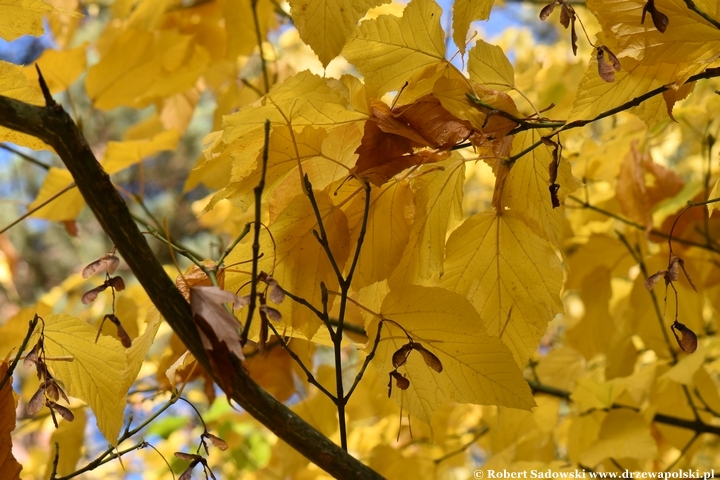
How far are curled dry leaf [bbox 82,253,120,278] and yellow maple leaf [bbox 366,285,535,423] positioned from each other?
164 millimetres

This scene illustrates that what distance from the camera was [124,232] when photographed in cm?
30

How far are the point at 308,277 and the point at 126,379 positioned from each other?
123mm

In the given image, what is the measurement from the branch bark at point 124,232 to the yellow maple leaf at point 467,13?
225 millimetres

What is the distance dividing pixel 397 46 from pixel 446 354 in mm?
198

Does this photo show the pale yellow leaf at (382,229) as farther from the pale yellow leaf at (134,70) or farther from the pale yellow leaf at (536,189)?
the pale yellow leaf at (134,70)

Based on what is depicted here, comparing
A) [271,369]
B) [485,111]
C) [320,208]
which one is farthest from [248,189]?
[271,369]

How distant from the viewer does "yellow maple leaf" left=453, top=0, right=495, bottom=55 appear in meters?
0.37

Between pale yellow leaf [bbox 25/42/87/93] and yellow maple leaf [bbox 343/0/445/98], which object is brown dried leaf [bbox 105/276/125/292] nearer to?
yellow maple leaf [bbox 343/0/445/98]

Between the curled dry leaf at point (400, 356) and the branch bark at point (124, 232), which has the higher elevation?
the branch bark at point (124, 232)

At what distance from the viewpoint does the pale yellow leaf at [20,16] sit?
41cm

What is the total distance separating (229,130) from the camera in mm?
348

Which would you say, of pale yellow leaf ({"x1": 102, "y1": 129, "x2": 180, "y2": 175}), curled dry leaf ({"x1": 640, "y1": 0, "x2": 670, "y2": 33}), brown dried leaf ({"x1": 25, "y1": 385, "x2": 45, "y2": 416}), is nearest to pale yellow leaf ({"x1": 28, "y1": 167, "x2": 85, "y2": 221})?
pale yellow leaf ({"x1": 102, "y1": 129, "x2": 180, "y2": 175})

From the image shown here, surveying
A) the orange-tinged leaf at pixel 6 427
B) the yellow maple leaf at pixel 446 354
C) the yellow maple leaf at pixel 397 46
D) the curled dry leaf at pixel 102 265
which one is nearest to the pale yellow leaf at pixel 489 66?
→ the yellow maple leaf at pixel 397 46

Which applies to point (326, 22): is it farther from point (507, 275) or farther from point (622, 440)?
point (622, 440)
